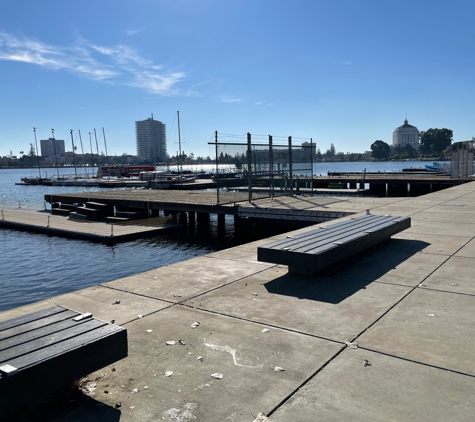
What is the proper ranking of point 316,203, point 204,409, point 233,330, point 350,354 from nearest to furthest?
point 204,409 < point 350,354 < point 233,330 < point 316,203

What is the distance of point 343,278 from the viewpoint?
6.31 meters

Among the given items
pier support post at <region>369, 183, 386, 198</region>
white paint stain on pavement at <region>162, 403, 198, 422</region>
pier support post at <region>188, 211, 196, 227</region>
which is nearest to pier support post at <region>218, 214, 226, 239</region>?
pier support post at <region>188, 211, 196, 227</region>

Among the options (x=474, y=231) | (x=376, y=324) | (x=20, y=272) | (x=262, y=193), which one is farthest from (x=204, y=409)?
(x=262, y=193)

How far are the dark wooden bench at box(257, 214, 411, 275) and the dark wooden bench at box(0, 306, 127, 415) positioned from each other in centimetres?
314

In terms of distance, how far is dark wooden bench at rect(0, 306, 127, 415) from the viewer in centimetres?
273

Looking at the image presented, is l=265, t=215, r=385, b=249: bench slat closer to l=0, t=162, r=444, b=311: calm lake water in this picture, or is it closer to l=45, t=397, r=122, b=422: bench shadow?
l=45, t=397, r=122, b=422: bench shadow

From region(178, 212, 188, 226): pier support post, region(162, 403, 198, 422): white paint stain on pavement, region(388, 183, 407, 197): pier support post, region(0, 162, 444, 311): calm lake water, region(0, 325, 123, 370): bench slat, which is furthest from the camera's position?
region(388, 183, 407, 197): pier support post

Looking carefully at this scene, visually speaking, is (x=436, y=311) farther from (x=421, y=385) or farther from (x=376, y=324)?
(x=421, y=385)

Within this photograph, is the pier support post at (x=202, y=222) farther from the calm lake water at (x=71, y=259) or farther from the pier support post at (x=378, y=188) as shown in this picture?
the pier support post at (x=378, y=188)

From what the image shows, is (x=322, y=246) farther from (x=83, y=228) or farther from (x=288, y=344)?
(x=83, y=228)

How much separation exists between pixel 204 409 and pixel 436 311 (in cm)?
316

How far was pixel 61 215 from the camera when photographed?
1092 inches

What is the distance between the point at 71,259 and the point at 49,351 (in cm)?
1398

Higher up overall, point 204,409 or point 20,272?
point 204,409
